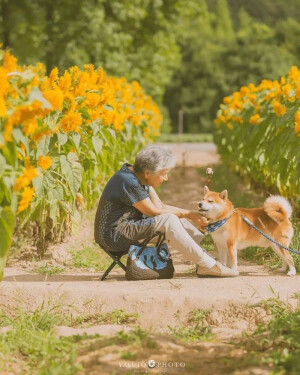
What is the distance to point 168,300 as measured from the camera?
5.40 metres

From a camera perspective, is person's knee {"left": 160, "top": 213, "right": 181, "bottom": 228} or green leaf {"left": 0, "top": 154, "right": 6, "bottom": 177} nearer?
green leaf {"left": 0, "top": 154, "right": 6, "bottom": 177}

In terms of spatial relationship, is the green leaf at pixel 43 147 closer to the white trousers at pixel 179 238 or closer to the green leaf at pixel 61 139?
the green leaf at pixel 61 139

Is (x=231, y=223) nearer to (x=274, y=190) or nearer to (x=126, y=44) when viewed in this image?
(x=274, y=190)

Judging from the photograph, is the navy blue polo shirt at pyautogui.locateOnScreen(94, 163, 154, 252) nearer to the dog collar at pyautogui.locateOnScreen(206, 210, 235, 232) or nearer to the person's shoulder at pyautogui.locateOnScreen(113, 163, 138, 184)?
the person's shoulder at pyautogui.locateOnScreen(113, 163, 138, 184)

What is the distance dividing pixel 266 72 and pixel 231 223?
38.2 metres

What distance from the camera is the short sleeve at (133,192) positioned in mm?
6125

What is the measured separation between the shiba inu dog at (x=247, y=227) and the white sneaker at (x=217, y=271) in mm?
74

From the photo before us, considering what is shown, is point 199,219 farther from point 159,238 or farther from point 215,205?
point 159,238

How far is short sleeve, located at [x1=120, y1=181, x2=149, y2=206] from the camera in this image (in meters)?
6.12

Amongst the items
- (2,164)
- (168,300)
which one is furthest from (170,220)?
(2,164)

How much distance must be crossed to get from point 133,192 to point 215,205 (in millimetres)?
698

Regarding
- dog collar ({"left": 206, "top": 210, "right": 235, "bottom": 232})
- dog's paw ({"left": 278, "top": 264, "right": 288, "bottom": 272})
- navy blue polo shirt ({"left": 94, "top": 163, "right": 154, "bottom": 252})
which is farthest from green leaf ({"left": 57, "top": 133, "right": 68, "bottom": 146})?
dog's paw ({"left": 278, "top": 264, "right": 288, "bottom": 272})

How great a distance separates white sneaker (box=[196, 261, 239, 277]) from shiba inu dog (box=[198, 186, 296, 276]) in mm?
74

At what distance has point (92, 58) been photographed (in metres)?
22.1
